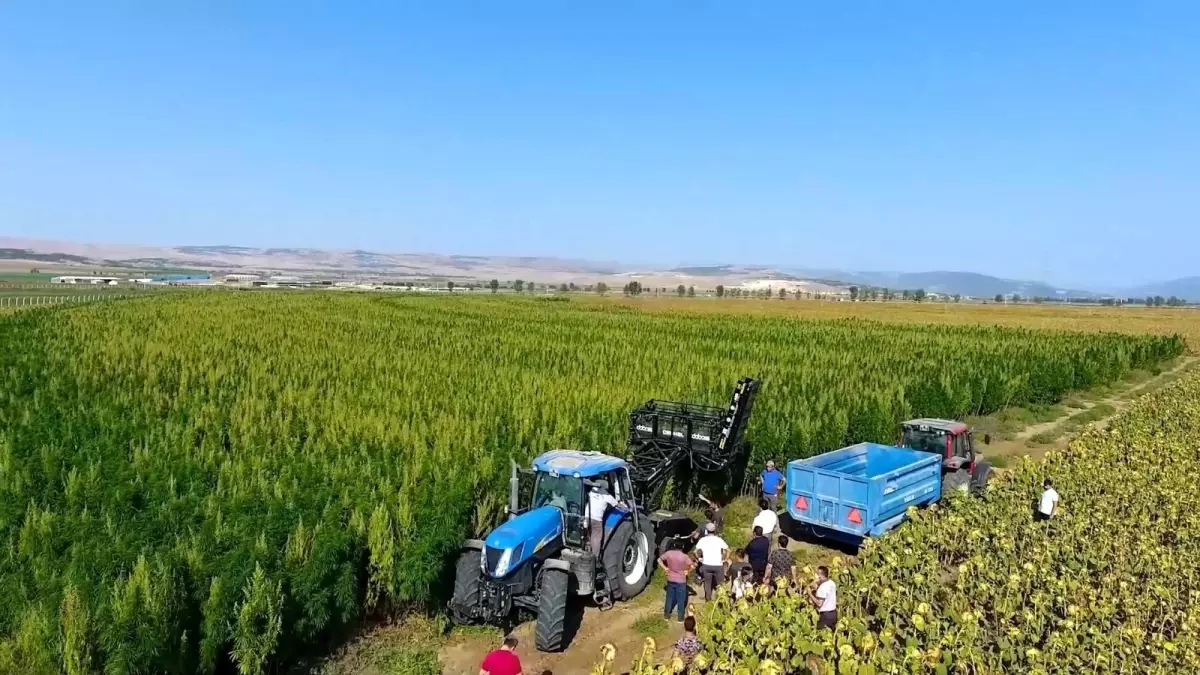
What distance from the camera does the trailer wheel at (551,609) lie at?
26.0 feet

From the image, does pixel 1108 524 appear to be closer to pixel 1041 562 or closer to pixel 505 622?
pixel 1041 562

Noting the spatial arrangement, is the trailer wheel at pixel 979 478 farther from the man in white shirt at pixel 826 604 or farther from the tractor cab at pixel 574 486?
the tractor cab at pixel 574 486

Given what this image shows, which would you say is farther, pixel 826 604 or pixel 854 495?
pixel 854 495

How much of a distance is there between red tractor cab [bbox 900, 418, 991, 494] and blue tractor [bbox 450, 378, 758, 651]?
18.9 ft

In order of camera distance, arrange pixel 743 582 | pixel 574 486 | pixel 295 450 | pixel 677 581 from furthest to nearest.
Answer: pixel 295 450, pixel 677 581, pixel 743 582, pixel 574 486

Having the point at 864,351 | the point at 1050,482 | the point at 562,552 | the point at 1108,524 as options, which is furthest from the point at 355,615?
the point at 864,351

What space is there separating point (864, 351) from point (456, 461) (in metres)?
24.6

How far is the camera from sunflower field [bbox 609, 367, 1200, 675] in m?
6.49

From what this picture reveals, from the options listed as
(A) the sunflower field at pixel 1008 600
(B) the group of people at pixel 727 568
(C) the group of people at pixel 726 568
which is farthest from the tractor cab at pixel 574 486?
(A) the sunflower field at pixel 1008 600

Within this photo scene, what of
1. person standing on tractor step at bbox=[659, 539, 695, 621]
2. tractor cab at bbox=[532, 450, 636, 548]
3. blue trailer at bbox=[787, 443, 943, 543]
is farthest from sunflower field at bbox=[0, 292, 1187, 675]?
person standing on tractor step at bbox=[659, 539, 695, 621]

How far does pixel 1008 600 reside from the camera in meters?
7.59

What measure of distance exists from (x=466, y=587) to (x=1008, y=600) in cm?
553

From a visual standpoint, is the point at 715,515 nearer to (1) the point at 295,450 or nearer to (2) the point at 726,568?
(2) the point at 726,568

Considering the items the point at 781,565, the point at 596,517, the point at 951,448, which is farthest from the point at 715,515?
the point at 951,448
